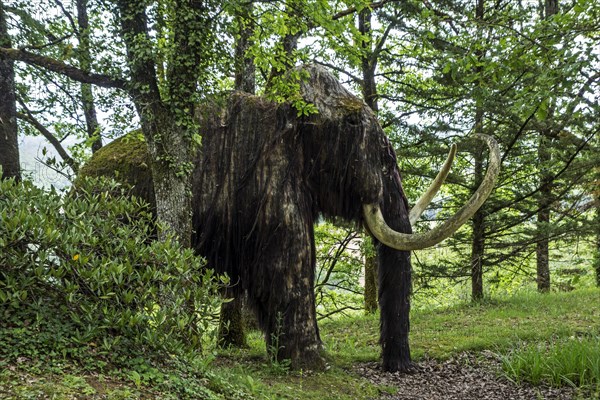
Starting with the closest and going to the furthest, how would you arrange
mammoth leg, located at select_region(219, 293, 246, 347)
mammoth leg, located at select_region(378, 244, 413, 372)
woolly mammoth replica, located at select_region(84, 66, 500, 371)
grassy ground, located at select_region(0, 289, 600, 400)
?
grassy ground, located at select_region(0, 289, 600, 400)
woolly mammoth replica, located at select_region(84, 66, 500, 371)
mammoth leg, located at select_region(378, 244, 413, 372)
mammoth leg, located at select_region(219, 293, 246, 347)

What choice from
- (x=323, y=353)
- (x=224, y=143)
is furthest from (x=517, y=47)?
(x=323, y=353)

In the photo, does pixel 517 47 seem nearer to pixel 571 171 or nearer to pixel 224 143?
pixel 224 143

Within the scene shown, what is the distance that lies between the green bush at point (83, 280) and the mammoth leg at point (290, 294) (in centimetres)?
172

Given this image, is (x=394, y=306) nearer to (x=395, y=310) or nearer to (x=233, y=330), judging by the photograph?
(x=395, y=310)

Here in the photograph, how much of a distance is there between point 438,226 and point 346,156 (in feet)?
3.96

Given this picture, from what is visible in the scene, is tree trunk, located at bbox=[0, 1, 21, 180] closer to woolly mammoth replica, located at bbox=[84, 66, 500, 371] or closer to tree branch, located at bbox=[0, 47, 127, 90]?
woolly mammoth replica, located at bbox=[84, 66, 500, 371]

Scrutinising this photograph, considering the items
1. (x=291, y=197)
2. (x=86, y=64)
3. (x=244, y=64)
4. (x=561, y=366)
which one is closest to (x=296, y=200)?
(x=291, y=197)

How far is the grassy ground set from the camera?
106 inches

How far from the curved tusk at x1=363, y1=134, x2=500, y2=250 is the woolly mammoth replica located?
12 millimetres

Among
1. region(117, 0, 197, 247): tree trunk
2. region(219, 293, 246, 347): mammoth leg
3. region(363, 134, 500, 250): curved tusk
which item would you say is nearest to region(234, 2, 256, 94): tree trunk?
region(117, 0, 197, 247): tree trunk

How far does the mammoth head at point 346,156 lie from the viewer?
5438 millimetres

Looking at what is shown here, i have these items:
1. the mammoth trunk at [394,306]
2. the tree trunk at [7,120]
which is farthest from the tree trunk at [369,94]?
the tree trunk at [7,120]

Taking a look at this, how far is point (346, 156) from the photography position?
545 cm

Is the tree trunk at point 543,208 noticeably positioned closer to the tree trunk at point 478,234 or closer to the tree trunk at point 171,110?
the tree trunk at point 478,234
